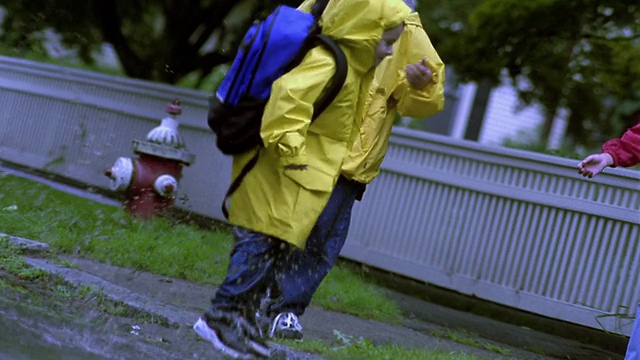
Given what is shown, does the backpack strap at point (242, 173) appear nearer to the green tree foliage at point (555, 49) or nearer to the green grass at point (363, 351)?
the green grass at point (363, 351)

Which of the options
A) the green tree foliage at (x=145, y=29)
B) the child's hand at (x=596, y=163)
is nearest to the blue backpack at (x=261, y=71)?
the child's hand at (x=596, y=163)

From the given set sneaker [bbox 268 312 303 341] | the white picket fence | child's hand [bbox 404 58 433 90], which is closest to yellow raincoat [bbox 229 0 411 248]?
child's hand [bbox 404 58 433 90]

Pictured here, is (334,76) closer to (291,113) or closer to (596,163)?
(291,113)

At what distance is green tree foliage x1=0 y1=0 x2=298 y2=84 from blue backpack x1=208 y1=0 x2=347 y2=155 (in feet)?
19.5

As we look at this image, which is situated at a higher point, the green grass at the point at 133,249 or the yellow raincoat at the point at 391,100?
the yellow raincoat at the point at 391,100

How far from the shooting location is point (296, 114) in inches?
171

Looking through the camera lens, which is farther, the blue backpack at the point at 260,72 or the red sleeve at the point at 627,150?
the red sleeve at the point at 627,150

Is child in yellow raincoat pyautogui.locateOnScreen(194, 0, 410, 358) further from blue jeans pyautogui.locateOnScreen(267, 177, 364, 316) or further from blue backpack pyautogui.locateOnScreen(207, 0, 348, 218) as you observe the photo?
blue jeans pyautogui.locateOnScreen(267, 177, 364, 316)

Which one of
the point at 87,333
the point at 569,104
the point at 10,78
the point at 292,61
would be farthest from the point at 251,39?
the point at 10,78

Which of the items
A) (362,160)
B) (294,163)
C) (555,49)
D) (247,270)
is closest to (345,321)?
(362,160)

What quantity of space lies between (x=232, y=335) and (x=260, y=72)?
121 centimetres

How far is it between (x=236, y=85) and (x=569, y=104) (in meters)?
6.90

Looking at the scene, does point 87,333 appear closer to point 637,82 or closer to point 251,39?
point 251,39

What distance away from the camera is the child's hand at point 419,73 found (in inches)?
208
